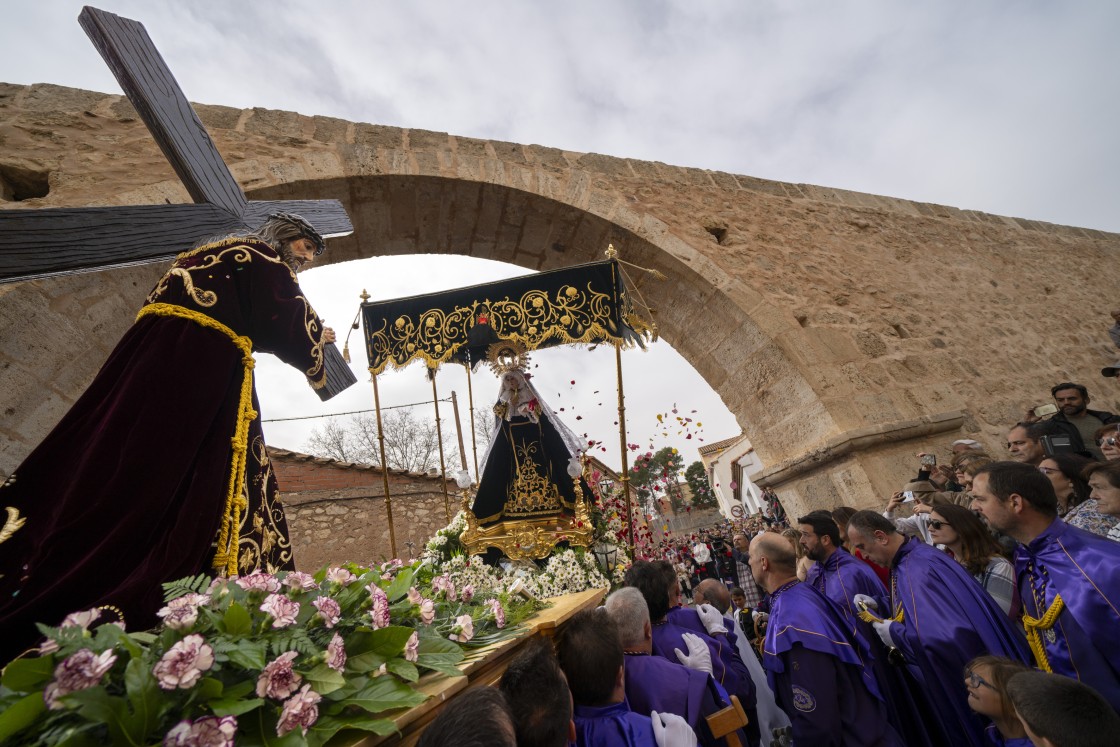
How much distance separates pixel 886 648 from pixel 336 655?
2787 millimetres

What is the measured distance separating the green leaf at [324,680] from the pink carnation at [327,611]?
149mm

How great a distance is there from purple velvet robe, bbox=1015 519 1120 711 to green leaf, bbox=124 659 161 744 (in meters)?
2.69

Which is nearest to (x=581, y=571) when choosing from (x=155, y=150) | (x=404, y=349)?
(x=404, y=349)

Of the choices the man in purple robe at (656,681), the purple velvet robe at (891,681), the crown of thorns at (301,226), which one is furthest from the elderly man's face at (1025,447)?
the crown of thorns at (301,226)

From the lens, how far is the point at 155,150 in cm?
416

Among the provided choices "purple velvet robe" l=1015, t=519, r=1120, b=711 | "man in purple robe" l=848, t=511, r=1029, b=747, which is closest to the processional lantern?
"man in purple robe" l=848, t=511, r=1029, b=747

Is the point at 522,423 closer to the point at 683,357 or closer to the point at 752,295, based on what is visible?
the point at 683,357

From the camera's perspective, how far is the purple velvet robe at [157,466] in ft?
4.56

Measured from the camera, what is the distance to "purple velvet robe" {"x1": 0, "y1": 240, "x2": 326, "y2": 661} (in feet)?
4.56

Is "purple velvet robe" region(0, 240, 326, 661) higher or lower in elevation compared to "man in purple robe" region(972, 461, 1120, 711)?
higher

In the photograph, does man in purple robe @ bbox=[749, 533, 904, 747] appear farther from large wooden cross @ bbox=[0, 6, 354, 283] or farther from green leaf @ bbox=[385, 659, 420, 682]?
large wooden cross @ bbox=[0, 6, 354, 283]

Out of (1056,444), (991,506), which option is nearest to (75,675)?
(991,506)

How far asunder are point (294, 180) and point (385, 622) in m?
4.43

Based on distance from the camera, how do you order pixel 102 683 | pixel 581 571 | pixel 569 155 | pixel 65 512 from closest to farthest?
1. pixel 102 683
2. pixel 65 512
3. pixel 581 571
4. pixel 569 155
